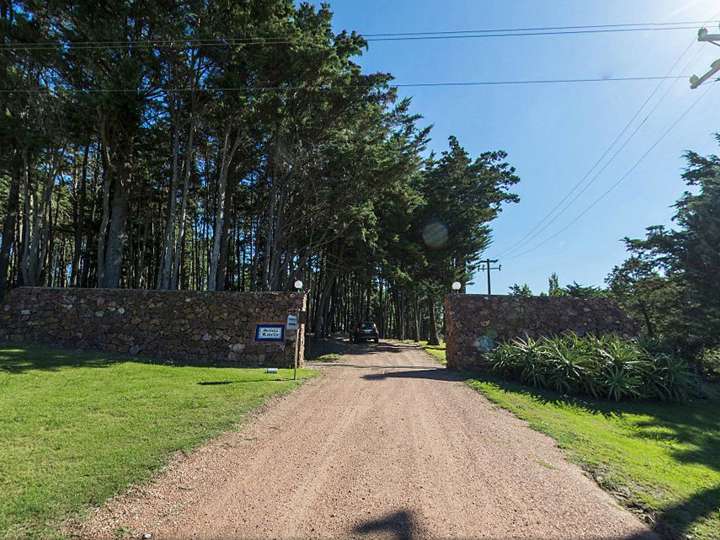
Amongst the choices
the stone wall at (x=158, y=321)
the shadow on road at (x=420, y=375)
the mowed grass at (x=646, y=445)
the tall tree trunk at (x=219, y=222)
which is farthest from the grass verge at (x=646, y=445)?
the tall tree trunk at (x=219, y=222)

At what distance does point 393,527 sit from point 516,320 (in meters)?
10.1

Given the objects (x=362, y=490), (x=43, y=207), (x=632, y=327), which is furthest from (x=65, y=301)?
(x=632, y=327)

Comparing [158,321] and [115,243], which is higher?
[115,243]

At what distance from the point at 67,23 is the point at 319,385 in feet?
45.6

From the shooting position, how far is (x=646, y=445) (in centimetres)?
519

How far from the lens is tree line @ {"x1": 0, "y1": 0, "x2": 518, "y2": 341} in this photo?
37.2ft

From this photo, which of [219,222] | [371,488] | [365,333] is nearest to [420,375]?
[371,488]

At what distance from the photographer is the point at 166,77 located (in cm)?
1236

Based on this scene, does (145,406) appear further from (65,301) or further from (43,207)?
(43,207)

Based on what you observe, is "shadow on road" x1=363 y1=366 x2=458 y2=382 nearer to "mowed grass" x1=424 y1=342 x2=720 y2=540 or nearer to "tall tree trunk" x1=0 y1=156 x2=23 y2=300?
"mowed grass" x1=424 y1=342 x2=720 y2=540

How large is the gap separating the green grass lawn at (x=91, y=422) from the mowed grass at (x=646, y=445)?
14.4 ft

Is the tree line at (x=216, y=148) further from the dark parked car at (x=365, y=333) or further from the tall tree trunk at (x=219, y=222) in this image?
the dark parked car at (x=365, y=333)

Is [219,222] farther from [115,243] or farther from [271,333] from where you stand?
[271,333]

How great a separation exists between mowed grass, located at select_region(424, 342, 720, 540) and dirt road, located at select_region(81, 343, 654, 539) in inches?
12.3
